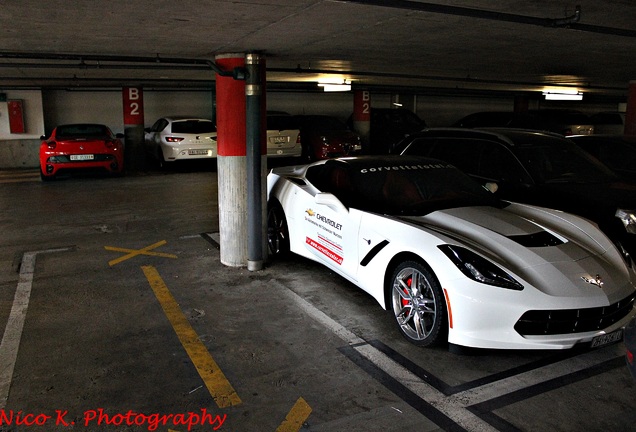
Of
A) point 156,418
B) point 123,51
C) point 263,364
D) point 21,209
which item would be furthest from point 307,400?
point 21,209

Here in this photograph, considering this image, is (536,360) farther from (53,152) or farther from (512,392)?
(53,152)

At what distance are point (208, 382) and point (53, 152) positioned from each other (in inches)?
397

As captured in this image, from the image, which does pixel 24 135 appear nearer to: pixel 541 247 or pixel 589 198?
pixel 589 198

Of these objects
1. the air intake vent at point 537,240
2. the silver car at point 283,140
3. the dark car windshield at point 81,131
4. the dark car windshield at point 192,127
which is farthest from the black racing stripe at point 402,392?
the dark car windshield at point 192,127

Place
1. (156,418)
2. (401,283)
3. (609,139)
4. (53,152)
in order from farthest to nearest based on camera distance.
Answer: (53,152) → (609,139) → (401,283) → (156,418)

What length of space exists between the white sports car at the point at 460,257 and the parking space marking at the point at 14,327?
2699 millimetres

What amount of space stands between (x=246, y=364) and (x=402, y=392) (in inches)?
43.9

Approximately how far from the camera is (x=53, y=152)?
11.9 meters

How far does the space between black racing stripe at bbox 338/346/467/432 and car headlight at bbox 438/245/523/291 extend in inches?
34.7

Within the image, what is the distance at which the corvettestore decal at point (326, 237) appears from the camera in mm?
4977

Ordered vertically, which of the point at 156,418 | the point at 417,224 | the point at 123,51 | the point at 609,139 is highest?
the point at 123,51

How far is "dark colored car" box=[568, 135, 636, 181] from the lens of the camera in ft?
25.2

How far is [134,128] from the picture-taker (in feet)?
53.3

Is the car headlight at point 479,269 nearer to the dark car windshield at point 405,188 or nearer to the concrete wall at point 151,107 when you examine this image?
the dark car windshield at point 405,188
